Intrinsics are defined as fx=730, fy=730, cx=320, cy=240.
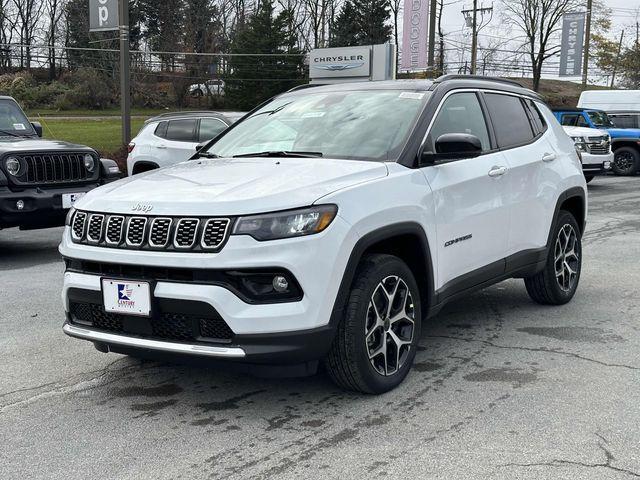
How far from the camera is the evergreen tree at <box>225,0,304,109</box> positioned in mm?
45531

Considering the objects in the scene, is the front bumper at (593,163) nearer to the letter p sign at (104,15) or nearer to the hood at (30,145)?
the letter p sign at (104,15)

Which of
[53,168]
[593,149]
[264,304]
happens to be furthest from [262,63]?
[264,304]

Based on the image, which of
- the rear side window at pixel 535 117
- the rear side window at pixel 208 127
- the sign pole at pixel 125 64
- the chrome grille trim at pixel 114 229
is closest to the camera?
the chrome grille trim at pixel 114 229

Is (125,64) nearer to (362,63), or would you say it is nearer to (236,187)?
(362,63)

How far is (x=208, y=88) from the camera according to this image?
49.1 meters

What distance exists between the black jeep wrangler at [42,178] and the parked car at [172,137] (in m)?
4.72

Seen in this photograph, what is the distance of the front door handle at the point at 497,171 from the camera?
4922 mm

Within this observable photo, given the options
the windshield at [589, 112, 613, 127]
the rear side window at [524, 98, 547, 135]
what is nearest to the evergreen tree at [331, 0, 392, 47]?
the windshield at [589, 112, 613, 127]

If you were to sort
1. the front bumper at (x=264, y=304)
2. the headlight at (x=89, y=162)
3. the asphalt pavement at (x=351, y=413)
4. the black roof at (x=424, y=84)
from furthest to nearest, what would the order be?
the headlight at (x=89, y=162), the black roof at (x=424, y=84), the front bumper at (x=264, y=304), the asphalt pavement at (x=351, y=413)

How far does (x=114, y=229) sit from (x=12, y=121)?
22.8 feet

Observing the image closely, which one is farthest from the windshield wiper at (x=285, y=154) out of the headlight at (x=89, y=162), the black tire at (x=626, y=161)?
the black tire at (x=626, y=161)

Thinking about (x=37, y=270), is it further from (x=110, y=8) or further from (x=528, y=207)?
(x=110, y=8)

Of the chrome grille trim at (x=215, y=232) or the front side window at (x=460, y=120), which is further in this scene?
the front side window at (x=460, y=120)

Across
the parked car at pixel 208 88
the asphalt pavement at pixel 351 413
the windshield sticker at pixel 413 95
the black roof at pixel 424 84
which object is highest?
the parked car at pixel 208 88
